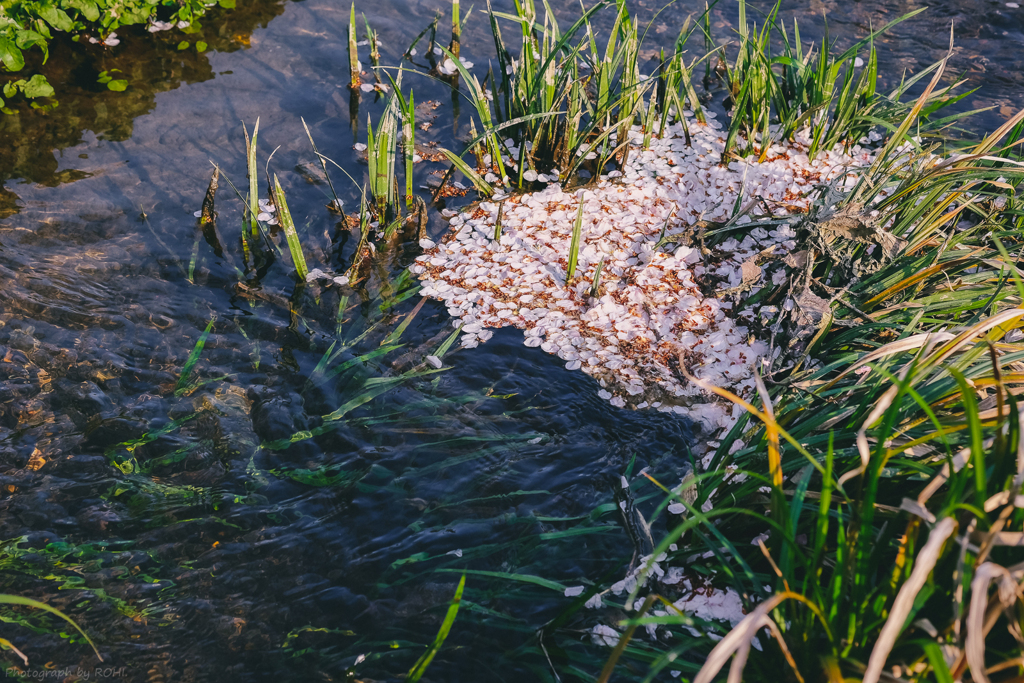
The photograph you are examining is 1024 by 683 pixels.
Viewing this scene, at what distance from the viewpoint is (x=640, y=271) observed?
3363mm

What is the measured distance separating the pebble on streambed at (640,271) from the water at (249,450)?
0.16 meters

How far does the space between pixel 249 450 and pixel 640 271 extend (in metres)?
2.12

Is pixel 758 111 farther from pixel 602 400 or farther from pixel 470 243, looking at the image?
pixel 602 400

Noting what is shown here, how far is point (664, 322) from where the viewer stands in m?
3.16

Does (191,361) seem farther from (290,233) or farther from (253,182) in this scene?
(253,182)

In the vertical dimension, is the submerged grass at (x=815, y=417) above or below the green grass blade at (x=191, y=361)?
above

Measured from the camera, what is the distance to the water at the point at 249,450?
6.87 feet

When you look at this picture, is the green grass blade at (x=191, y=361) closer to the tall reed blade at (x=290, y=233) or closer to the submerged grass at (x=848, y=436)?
the tall reed blade at (x=290, y=233)

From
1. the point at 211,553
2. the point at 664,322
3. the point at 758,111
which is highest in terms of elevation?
the point at 758,111

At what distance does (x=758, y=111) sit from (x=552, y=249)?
170cm

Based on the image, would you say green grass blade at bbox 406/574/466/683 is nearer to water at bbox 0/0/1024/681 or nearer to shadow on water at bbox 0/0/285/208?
water at bbox 0/0/1024/681

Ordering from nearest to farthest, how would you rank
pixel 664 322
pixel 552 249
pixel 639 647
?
pixel 639 647 < pixel 664 322 < pixel 552 249

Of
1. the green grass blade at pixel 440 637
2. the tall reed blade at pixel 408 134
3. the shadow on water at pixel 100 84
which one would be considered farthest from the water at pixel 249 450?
the tall reed blade at pixel 408 134

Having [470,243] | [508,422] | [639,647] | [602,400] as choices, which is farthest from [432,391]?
[639,647]
